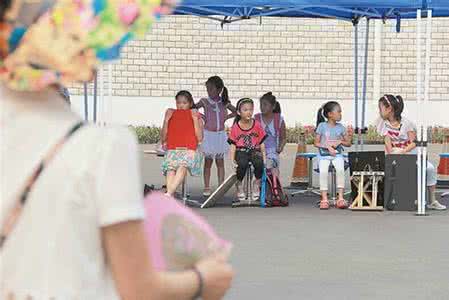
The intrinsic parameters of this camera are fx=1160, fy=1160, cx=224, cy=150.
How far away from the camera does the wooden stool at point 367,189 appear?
1371 centimetres

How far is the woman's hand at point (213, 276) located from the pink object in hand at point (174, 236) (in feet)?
0.06

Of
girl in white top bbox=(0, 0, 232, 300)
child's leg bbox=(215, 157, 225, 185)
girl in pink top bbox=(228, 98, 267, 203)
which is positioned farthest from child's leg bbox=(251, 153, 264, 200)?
girl in white top bbox=(0, 0, 232, 300)

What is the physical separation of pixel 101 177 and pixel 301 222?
10.8 m

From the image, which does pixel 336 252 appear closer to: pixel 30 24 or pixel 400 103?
pixel 400 103

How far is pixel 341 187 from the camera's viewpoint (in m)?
14.0

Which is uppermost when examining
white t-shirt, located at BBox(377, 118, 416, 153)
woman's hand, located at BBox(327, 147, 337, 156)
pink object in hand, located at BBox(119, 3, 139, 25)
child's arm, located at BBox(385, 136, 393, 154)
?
pink object in hand, located at BBox(119, 3, 139, 25)

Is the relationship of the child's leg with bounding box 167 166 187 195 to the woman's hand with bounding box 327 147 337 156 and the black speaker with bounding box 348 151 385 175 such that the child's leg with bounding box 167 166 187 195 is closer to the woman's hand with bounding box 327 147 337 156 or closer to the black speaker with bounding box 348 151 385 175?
the woman's hand with bounding box 327 147 337 156

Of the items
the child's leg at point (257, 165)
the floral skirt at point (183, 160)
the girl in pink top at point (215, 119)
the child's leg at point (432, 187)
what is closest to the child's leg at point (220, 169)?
the girl in pink top at point (215, 119)

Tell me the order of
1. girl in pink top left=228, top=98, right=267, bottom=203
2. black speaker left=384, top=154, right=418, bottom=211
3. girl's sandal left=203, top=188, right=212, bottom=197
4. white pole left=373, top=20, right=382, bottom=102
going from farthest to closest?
white pole left=373, top=20, right=382, bottom=102 → girl's sandal left=203, top=188, right=212, bottom=197 → girl in pink top left=228, top=98, right=267, bottom=203 → black speaker left=384, top=154, right=418, bottom=211

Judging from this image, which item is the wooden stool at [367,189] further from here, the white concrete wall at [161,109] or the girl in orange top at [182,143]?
the white concrete wall at [161,109]

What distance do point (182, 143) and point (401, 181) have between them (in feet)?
8.58

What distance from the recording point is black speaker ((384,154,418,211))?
44.0ft

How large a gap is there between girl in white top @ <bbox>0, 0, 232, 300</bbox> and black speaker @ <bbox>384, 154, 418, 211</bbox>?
11367mm

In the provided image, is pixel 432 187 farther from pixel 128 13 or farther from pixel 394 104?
pixel 128 13
